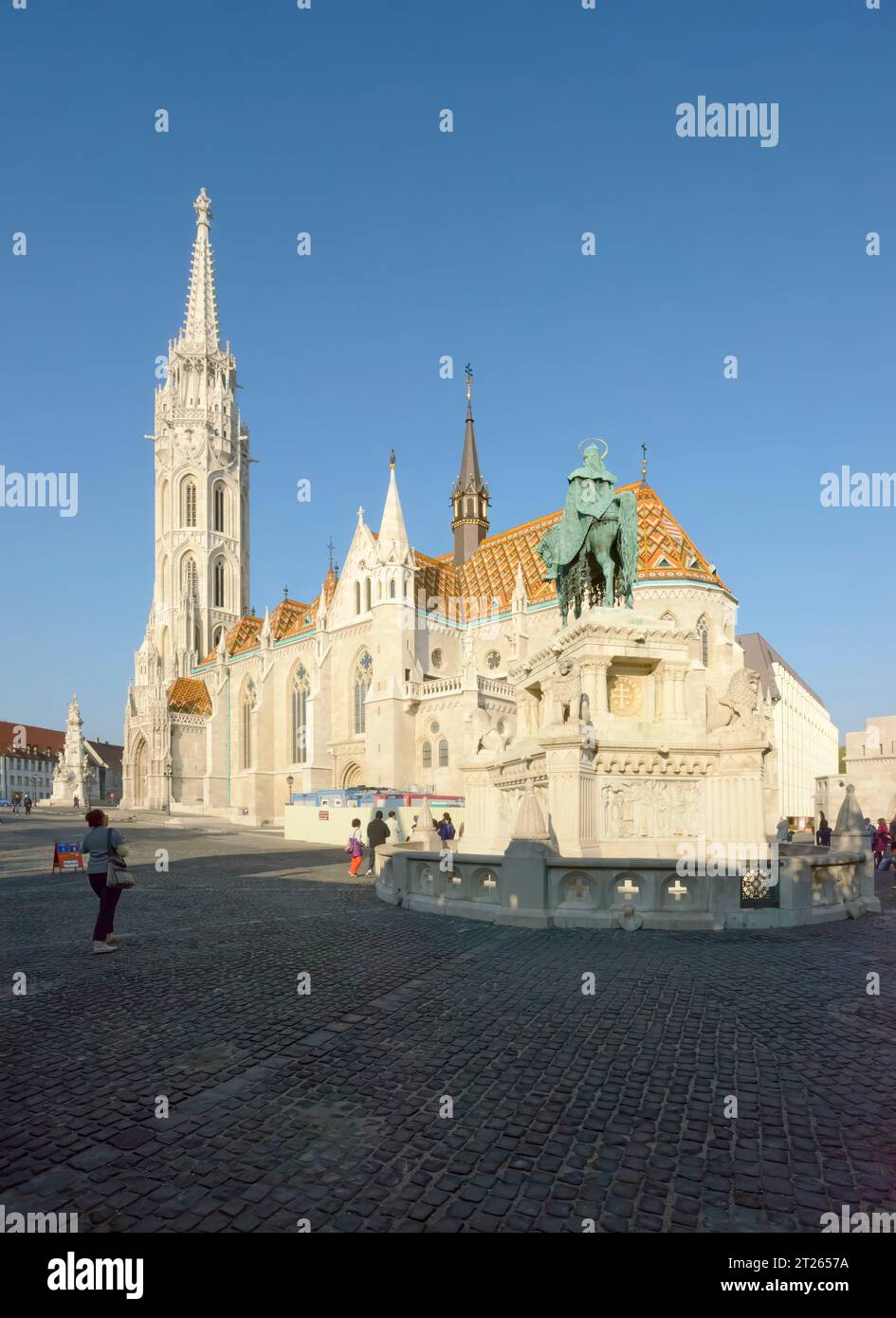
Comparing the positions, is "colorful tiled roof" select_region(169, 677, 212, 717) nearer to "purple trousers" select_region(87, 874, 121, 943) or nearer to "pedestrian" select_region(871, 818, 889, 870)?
"pedestrian" select_region(871, 818, 889, 870)

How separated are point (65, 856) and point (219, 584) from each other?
52521mm

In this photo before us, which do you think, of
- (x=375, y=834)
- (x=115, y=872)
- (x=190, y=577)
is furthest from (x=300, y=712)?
(x=115, y=872)

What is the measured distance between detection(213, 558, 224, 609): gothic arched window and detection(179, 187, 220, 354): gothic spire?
825 inches

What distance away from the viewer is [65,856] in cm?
1869

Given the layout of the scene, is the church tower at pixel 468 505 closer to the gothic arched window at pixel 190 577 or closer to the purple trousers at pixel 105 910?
the gothic arched window at pixel 190 577

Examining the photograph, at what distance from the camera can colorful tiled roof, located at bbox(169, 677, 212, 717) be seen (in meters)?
58.6

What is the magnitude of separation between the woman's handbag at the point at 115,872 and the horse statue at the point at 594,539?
10.7m

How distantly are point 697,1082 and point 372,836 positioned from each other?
1291 cm

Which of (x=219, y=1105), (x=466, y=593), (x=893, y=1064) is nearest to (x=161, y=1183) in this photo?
(x=219, y=1105)

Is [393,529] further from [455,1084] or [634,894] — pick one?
[455,1084]

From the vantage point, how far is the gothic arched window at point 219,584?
68.1m

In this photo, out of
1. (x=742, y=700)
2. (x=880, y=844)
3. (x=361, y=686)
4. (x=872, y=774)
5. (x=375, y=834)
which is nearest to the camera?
(x=742, y=700)
